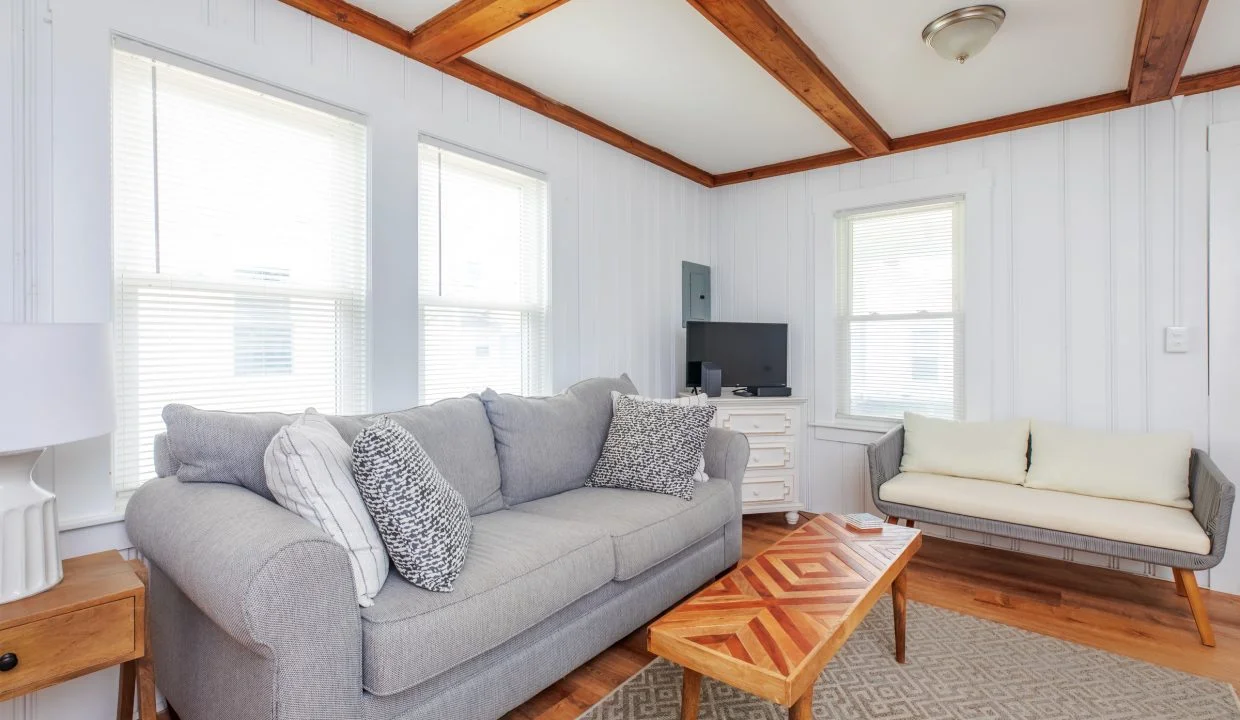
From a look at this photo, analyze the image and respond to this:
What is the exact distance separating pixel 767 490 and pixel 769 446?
0.29 metres

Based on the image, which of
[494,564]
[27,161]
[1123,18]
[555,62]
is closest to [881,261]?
Answer: [1123,18]

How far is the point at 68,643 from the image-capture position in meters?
1.33

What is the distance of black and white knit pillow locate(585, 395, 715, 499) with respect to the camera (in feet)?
8.77

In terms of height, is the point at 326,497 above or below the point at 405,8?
below

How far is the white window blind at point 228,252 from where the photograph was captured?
190 centimetres

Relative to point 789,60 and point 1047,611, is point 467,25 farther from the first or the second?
point 1047,611

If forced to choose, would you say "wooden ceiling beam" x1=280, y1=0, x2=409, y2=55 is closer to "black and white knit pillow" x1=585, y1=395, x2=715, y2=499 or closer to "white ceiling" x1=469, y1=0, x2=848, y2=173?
"white ceiling" x1=469, y1=0, x2=848, y2=173

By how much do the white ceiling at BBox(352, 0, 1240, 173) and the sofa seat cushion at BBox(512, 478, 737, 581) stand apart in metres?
1.94

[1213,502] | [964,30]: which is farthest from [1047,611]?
[964,30]

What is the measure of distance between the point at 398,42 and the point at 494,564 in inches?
82.6

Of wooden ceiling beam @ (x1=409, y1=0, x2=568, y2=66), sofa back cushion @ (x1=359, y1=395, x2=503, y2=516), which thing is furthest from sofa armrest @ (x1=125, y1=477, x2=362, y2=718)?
wooden ceiling beam @ (x1=409, y1=0, x2=568, y2=66)

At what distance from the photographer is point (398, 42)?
8.06ft

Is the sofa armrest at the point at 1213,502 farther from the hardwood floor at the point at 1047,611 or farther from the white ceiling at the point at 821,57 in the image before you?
the white ceiling at the point at 821,57

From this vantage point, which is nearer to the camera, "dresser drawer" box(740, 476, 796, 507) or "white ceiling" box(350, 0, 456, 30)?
"white ceiling" box(350, 0, 456, 30)
